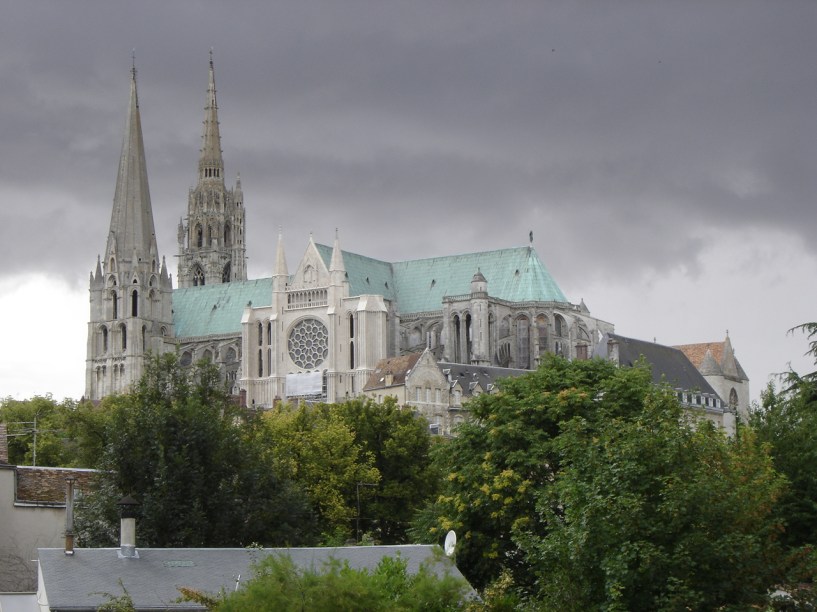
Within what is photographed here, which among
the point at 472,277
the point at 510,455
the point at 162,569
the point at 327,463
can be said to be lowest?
the point at 162,569

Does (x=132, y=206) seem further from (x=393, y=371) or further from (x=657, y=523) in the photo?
(x=657, y=523)

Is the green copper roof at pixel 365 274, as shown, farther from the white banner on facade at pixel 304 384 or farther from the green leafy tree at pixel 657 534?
the green leafy tree at pixel 657 534

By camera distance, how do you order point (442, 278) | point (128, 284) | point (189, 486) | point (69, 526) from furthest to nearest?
point (128, 284), point (442, 278), point (189, 486), point (69, 526)

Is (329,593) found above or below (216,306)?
below

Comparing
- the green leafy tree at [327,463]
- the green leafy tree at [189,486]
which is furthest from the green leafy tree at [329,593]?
the green leafy tree at [327,463]

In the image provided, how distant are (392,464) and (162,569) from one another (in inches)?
1687

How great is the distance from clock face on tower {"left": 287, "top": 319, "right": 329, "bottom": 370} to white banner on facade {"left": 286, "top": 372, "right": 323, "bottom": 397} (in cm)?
123

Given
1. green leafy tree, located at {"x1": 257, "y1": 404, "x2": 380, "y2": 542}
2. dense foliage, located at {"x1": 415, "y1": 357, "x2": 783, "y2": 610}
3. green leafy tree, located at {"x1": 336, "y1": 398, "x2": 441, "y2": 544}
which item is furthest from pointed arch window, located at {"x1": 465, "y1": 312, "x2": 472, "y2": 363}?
dense foliage, located at {"x1": 415, "y1": 357, "x2": 783, "y2": 610}

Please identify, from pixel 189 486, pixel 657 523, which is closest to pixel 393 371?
pixel 189 486

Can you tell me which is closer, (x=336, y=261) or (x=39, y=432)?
(x=39, y=432)

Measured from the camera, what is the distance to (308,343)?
530ft

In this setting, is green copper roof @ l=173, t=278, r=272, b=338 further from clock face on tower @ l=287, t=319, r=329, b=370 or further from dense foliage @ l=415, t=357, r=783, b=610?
dense foliage @ l=415, t=357, r=783, b=610

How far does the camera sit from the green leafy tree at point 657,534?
1395 inches

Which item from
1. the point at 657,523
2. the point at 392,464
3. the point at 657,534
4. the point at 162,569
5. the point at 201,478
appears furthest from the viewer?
the point at 392,464
